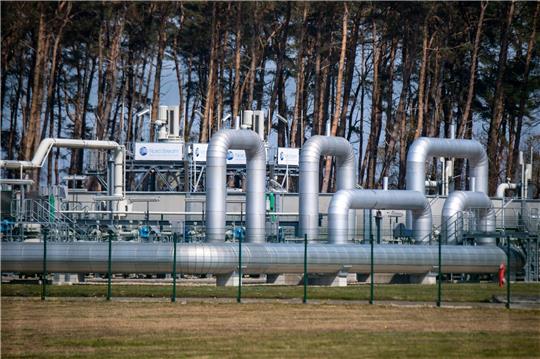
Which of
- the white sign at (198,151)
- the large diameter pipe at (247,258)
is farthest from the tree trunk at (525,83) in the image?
the large diameter pipe at (247,258)

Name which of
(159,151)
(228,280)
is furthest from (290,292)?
(159,151)

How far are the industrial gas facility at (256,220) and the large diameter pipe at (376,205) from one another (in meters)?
0.05

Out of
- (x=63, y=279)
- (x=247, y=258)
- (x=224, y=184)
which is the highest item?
(x=224, y=184)

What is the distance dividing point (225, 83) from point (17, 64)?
17335mm

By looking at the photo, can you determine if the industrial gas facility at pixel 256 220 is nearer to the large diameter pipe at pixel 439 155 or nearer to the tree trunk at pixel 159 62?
the large diameter pipe at pixel 439 155

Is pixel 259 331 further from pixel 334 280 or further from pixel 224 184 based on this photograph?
pixel 224 184

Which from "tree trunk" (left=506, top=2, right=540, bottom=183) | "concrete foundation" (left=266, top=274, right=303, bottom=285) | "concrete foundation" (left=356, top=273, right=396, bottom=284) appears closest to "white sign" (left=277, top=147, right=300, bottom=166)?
"concrete foundation" (left=356, top=273, right=396, bottom=284)

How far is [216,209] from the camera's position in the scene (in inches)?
1909

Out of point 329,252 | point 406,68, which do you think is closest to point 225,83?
point 406,68

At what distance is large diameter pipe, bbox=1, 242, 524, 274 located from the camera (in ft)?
133

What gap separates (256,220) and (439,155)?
12243mm

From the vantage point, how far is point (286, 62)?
86875mm

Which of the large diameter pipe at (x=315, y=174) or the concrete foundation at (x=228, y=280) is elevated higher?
the large diameter pipe at (x=315, y=174)

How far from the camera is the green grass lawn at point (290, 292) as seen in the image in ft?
121
